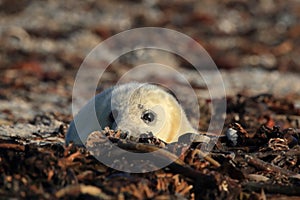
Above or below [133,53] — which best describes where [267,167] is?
below

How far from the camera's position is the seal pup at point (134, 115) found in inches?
152

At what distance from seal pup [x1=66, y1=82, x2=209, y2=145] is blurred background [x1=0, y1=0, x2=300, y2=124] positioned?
2591mm

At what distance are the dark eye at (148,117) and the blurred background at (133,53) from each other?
2.82 meters

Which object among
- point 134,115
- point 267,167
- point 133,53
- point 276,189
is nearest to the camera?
point 276,189

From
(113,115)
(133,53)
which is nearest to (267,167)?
(113,115)

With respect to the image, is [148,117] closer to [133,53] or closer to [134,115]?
[134,115]

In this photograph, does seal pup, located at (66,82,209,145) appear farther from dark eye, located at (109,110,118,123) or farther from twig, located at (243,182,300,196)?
twig, located at (243,182,300,196)

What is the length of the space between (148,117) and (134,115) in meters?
0.09

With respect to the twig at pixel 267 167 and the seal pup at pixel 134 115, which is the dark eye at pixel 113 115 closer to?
the seal pup at pixel 134 115

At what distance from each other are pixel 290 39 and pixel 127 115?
7.87m

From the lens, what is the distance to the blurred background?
Answer: 8.41 metres

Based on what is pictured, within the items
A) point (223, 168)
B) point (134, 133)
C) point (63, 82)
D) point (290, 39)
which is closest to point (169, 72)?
point (63, 82)

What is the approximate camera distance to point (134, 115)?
3.94 m

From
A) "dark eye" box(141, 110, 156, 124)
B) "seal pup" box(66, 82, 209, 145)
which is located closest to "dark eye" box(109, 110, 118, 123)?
"seal pup" box(66, 82, 209, 145)
